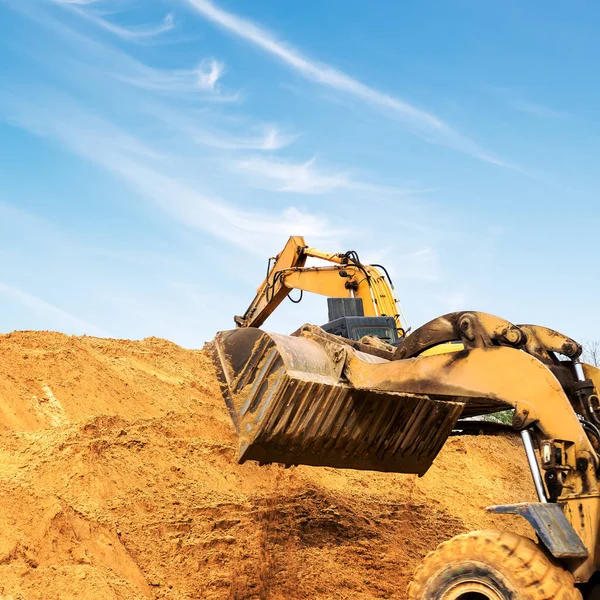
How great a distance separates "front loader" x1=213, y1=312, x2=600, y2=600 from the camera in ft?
12.1

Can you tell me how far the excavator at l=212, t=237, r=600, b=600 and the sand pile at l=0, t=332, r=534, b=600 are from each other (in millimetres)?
1119

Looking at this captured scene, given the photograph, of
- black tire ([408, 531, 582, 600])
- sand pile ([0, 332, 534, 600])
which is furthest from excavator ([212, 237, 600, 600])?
sand pile ([0, 332, 534, 600])

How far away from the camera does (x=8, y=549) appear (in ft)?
16.8

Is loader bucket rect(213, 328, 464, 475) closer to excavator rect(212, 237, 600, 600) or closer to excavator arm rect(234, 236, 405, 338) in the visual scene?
excavator rect(212, 237, 600, 600)

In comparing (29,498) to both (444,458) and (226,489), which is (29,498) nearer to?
(226,489)

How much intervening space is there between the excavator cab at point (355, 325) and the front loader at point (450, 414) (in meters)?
1.19

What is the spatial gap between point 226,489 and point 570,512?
3.61 metres

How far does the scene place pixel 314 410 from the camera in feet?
17.2

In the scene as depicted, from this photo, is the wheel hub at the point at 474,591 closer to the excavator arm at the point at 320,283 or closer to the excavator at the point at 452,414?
the excavator at the point at 452,414

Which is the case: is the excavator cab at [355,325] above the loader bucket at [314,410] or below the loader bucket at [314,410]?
above

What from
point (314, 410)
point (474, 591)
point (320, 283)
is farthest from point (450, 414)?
point (320, 283)

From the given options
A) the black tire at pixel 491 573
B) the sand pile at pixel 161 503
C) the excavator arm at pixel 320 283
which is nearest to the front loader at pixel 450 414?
the black tire at pixel 491 573

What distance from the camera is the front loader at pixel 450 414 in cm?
368

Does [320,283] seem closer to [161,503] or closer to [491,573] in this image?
[161,503]
